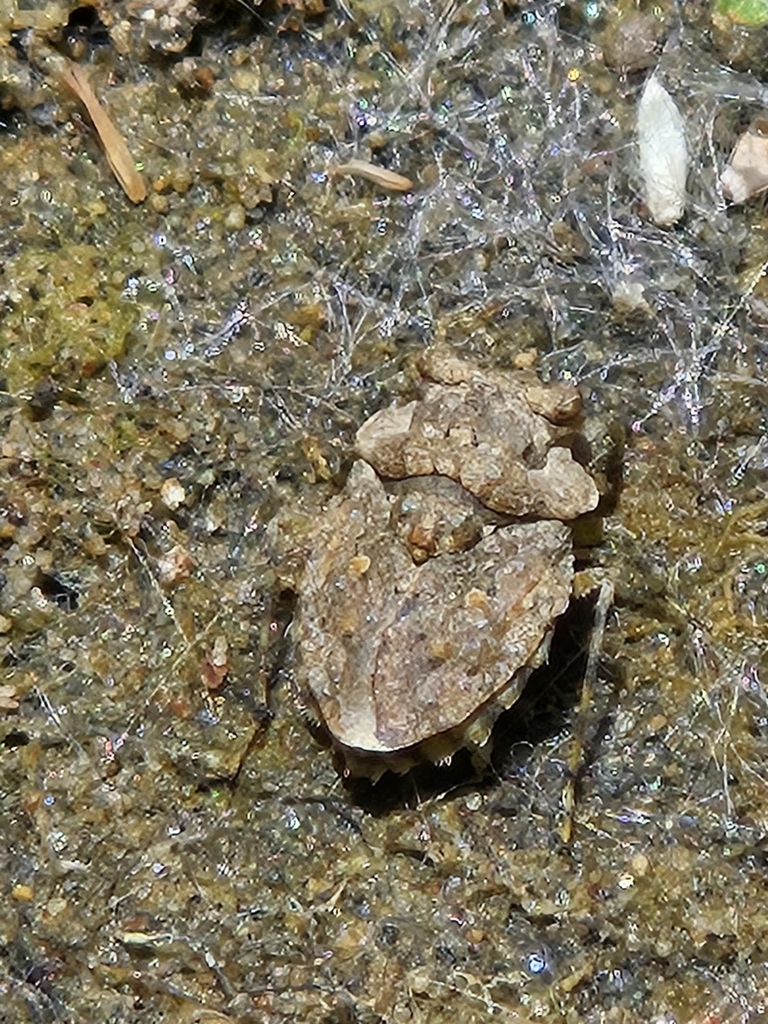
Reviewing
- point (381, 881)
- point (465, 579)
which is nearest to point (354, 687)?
point (465, 579)

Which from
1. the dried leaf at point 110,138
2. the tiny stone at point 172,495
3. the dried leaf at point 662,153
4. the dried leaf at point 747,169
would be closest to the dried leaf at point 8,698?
the tiny stone at point 172,495

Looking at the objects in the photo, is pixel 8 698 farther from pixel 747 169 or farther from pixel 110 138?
pixel 747 169

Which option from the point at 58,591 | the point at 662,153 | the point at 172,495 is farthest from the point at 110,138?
the point at 662,153

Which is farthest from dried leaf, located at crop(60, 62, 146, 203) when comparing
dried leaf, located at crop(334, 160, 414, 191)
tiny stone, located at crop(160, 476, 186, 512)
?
tiny stone, located at crop(160, 476, 186, 512)

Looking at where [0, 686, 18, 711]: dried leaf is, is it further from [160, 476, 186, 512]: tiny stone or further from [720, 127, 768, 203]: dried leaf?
[720, 127, 768, 203]: dried leaf

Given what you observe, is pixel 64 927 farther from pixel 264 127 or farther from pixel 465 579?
pixel 264 127
